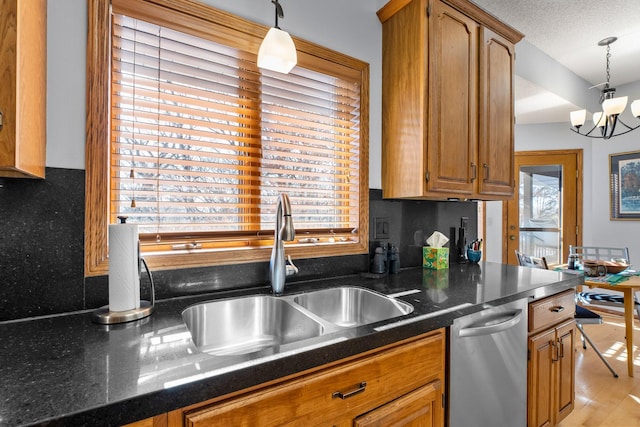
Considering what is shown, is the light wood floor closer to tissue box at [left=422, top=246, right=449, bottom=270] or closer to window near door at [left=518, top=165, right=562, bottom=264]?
tissue box at [left=422, top=246, right=449, bottom=270]

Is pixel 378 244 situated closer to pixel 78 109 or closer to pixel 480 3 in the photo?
pixel 78 109

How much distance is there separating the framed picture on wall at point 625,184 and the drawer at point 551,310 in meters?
3.18

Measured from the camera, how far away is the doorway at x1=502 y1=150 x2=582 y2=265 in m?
4.32

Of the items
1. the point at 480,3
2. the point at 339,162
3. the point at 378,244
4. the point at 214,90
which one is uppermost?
the point at 480,3

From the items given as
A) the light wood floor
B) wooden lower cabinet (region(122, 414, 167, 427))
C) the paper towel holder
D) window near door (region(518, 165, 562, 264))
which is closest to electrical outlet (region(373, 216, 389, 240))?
the paper towel holder

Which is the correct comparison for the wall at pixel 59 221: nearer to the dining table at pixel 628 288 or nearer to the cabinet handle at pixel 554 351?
the cabinet handle at pixel 554 351

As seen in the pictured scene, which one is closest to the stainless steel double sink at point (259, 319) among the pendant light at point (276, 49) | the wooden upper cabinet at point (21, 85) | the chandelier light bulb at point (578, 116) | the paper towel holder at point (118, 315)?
the paper towel holder at point (118, 315)

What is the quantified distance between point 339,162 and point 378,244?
1.70ft

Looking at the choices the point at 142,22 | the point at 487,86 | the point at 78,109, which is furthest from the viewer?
the point at 487,86

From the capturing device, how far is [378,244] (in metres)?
1.88

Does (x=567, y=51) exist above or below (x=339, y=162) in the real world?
above

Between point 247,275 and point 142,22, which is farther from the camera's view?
point 247,275

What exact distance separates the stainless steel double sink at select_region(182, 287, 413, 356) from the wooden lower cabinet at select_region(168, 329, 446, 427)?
18 centimetres

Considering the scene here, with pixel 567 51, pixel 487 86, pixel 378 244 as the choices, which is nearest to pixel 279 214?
pixel 378 244
